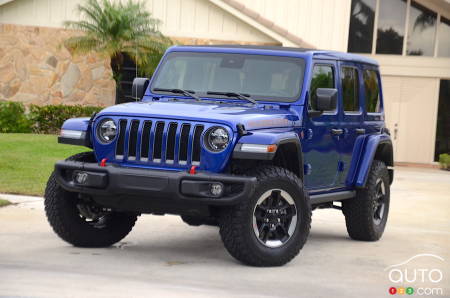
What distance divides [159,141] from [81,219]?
116cm

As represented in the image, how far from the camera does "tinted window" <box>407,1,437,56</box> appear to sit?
26.2 meters

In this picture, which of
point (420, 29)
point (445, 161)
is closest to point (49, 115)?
point (445, 161)

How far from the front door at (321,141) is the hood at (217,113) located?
301 millimetres

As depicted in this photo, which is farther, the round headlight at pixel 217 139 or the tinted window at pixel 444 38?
the tinted window at pixel 444 38

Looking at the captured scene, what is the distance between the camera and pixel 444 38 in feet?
86.2

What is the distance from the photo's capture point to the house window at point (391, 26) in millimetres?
26312

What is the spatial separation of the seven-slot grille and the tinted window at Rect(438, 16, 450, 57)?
19130 millimetres

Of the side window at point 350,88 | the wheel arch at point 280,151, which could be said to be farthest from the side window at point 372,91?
the wheel arch at point 280,151

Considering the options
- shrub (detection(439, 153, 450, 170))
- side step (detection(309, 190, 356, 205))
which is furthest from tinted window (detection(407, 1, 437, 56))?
side step (detection(309, 190, 356, 205))

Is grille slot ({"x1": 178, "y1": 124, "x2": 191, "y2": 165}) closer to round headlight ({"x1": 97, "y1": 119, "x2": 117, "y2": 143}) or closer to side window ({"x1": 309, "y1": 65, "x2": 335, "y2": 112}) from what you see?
round headlight ({"x1": 97, "y1": 119, "x2": 117, "y2": 143})

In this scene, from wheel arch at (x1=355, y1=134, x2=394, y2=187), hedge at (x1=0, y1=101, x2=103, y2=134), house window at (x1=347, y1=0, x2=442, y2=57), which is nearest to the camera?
wheel arch at (x1=355, y1=134, x2=394, y2=187)

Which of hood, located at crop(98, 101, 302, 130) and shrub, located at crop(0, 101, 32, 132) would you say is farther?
shrub, located at crop(0, 101, 32, 132)

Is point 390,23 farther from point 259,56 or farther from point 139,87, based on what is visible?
point 139,87

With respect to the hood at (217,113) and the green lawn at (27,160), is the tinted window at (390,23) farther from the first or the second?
the hood at (217,113)
